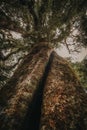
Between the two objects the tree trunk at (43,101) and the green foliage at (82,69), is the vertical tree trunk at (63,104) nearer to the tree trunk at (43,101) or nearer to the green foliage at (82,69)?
the tree trunk at (43,101)

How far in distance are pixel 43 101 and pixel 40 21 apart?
5.02 meters

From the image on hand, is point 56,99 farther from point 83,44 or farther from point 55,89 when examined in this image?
point 83,44

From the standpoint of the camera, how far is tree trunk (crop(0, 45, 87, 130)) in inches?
130

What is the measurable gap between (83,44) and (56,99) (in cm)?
650

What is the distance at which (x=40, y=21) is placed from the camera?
838 centimetres

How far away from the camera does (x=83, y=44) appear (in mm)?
9984

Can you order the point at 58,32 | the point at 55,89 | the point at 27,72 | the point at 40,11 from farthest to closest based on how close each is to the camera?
the point at 58,32 → the point at 40,11 → the point at 27,72 → the point at 55,89

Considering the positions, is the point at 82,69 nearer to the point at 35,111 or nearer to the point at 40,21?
the point at 40,21

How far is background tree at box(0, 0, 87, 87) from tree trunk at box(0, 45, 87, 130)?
3265mm

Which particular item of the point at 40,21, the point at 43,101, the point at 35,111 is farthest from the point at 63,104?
the point at 40,21

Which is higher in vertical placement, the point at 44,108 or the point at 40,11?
Result: the point at 40,11

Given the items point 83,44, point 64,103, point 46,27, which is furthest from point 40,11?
point 64,103

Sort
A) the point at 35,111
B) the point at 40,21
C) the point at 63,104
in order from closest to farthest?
the point at 63,104 < the point at 35,111 < the point at 40,21

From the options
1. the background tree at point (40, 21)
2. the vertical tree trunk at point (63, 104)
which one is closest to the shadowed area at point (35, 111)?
the vertical tree trunk at point (63, 104)
